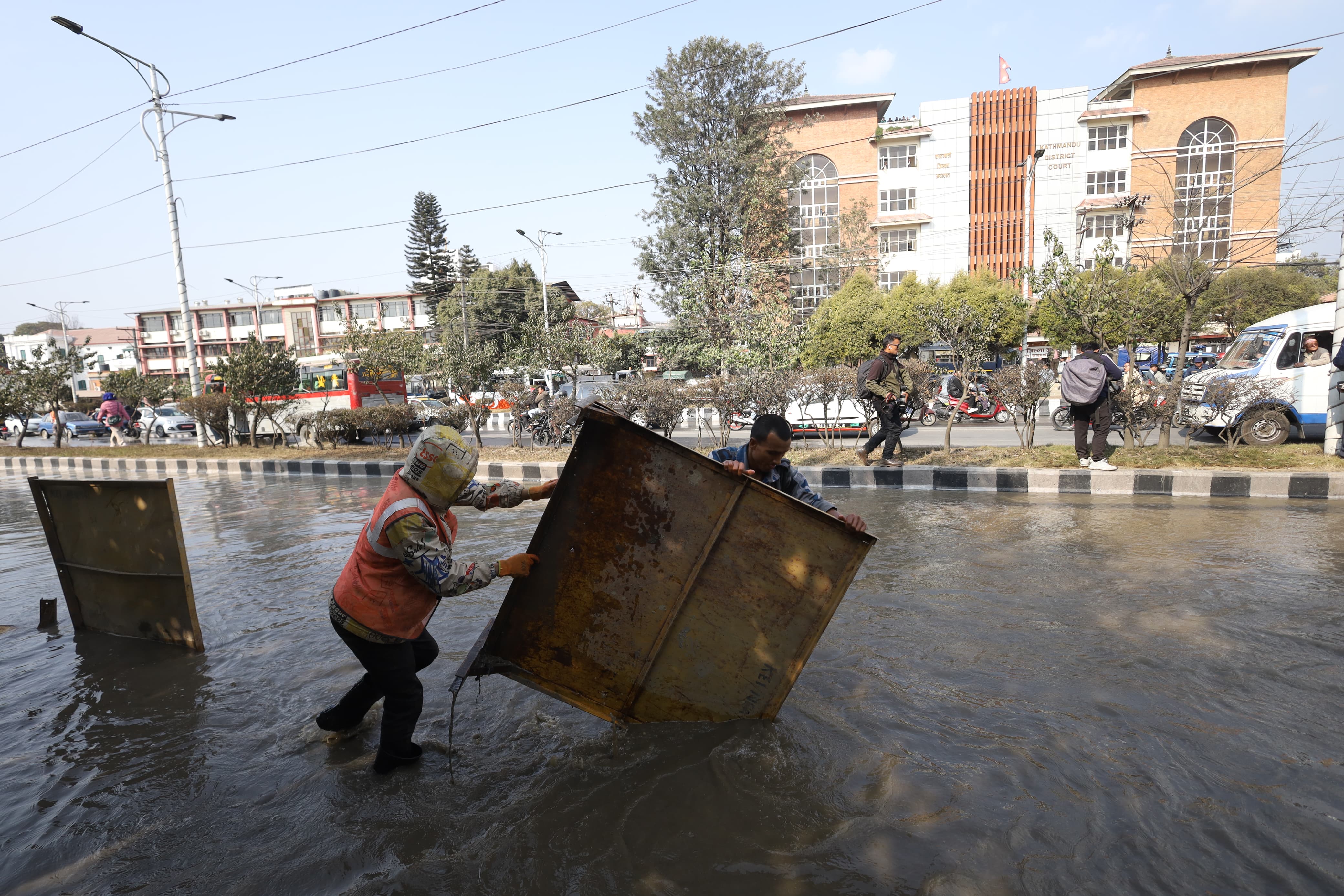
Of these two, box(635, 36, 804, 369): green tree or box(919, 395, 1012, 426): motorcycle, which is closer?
box(919, 395, 1012, 426): motorcycle

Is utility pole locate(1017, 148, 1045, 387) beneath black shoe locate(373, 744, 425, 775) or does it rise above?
above

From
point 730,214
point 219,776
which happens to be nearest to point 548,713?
point 219,776

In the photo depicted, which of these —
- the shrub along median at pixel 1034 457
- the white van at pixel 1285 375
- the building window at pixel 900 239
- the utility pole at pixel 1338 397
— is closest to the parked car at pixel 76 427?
the shrub along median at pixel 1034 457

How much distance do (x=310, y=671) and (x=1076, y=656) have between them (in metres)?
4.25

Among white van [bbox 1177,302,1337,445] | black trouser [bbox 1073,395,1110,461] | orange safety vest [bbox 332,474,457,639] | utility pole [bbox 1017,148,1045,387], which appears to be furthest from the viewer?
utility pole [bbox 1017,148,1045,387]

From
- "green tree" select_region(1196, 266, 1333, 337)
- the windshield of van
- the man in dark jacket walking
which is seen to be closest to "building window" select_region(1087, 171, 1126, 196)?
"green tree" select_region(1196, 266, 1333, 337)

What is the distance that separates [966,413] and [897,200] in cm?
3240

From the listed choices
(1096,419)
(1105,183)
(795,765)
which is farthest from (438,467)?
(1105,183)

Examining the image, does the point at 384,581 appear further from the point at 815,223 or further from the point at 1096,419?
the point at 815,223

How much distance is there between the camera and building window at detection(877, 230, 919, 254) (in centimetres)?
4634

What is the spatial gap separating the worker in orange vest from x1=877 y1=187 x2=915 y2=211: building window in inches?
1891

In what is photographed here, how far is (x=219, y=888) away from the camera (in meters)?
2.42

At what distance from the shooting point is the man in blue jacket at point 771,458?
10.5 ft

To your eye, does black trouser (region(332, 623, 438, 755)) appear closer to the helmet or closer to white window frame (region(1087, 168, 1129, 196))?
the helmet
